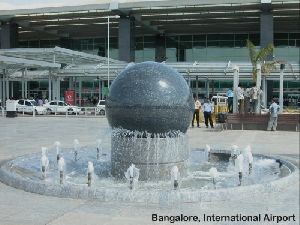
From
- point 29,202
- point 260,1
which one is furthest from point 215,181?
point 260,1

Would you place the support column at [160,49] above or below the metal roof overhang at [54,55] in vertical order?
above

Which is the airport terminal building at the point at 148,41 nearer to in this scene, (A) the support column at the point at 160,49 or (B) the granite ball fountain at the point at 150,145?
(A) the support column at the point at 160,49

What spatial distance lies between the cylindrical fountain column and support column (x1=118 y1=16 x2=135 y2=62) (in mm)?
43401

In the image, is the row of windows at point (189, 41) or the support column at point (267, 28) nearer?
the support column at point (267, 28)

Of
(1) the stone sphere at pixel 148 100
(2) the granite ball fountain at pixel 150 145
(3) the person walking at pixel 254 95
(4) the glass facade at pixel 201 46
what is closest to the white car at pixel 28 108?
(3) the person walking at pixel 254 95

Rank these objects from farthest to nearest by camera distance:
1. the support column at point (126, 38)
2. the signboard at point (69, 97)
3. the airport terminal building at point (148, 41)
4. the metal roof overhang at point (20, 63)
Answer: the support column at point (126, 38), the airport terminal building at point (148, 41), the signboard at point (69, 97), the metal roof overhang at point (20, 63)

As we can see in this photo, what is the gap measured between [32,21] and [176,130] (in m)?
50.3

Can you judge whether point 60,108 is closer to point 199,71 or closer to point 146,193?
point 199,71

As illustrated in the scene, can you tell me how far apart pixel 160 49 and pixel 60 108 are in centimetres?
2268

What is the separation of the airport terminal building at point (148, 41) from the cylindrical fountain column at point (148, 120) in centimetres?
2918

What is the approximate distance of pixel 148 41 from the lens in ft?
204

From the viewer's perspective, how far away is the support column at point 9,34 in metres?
57.3

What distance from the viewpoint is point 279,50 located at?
56906mm

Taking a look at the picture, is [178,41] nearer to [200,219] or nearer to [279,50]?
[279,50]
